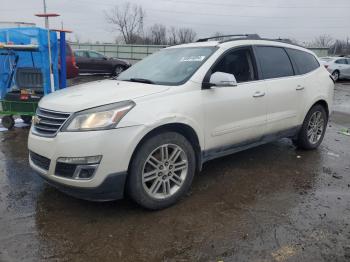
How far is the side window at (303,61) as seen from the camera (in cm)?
568

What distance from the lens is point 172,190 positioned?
3.95m

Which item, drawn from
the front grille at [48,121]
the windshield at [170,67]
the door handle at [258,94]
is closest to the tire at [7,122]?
the windshield at [170,67]

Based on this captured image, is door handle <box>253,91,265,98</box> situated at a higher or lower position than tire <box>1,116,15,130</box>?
higher

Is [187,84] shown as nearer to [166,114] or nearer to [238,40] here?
[166,114]

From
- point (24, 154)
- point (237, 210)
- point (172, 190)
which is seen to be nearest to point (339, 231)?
point (237, 210)

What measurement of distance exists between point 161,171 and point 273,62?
2513mm

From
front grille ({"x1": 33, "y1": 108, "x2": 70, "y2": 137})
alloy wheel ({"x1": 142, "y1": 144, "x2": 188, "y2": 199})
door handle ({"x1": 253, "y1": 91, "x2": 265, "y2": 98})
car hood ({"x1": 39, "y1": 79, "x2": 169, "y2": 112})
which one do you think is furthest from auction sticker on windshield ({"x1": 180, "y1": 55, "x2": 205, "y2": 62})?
front grille ({"x1": 33, "y1": 108, "x2": 70, "y2": 137})

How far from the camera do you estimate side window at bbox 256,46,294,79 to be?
16.6 feet

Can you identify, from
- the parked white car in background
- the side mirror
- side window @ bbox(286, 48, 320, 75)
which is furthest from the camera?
the parked white car in background

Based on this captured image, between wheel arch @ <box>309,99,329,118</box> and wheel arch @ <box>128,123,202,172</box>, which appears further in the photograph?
wheel arch @ <box>309,99,329,118</box>

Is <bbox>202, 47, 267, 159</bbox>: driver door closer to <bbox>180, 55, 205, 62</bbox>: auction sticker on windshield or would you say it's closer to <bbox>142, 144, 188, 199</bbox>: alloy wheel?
<bbox>180, 55, 205, 62</bbox>: auction sticker on windshield

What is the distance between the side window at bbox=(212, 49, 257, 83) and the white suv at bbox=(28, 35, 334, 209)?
13mm

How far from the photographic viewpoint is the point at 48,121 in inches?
145

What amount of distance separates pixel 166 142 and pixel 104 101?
739 mm
